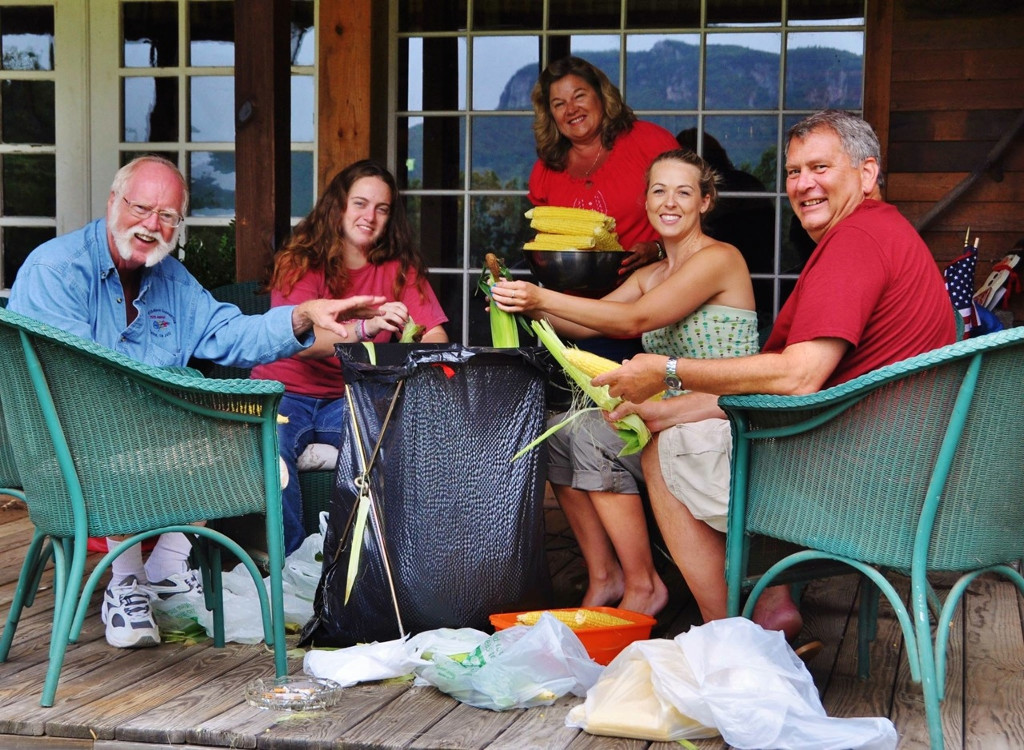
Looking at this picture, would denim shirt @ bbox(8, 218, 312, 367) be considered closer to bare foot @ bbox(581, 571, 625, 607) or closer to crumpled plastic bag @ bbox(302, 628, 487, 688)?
crumpled plastic bag @ bbox(302, 628, 487, 688)

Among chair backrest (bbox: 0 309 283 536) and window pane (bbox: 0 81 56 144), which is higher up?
window pane (bbox: 0 81 56 144)

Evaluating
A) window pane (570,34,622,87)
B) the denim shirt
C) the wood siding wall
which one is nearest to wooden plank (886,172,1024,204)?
the wood siding wall

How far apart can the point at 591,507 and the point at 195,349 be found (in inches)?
42.4

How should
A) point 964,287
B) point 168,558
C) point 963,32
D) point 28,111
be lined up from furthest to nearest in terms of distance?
point 28,111 → point 963,32 → point 964,287 → point 168,558

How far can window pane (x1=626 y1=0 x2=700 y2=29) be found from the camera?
201 inches

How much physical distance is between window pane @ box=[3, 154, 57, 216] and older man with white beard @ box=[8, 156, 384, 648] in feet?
8.80

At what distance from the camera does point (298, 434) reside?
342cm

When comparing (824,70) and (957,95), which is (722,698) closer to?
(957,95)

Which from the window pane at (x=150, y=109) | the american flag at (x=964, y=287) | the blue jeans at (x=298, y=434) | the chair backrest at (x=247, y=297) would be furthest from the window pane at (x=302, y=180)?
the american flag at (x=964, y=287)

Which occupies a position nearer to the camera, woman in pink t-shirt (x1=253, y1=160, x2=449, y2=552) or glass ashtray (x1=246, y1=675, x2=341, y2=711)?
glass ashtray (x1=246, y1=675, x2=341, y2=711)

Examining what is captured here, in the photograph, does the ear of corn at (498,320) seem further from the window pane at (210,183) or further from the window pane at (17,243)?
the window pane at (17,243)

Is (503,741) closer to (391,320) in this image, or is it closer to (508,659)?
(508,659)

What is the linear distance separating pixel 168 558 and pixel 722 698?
1607 millimetres

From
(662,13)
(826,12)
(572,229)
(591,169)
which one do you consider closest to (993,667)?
(572,229)
